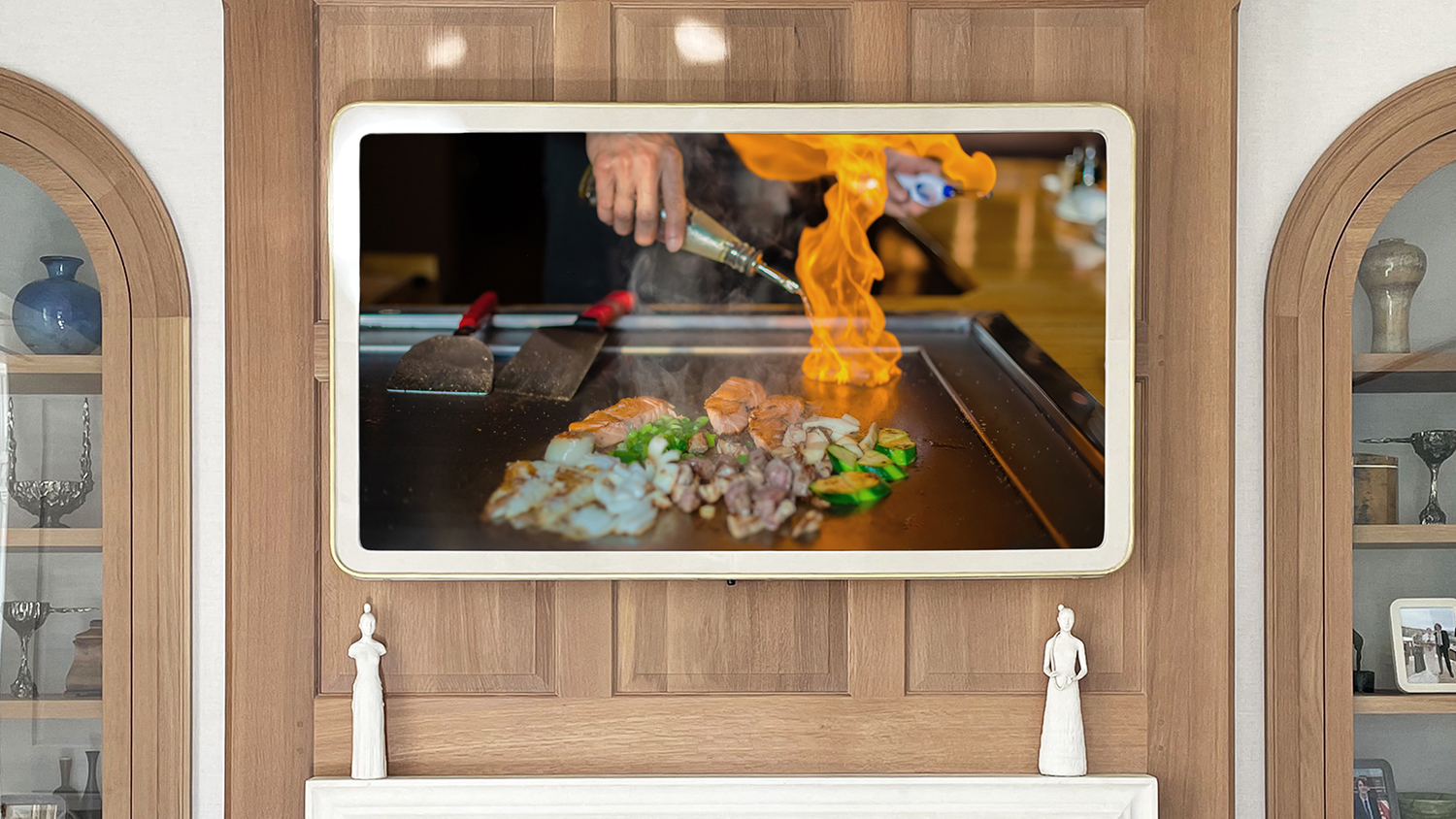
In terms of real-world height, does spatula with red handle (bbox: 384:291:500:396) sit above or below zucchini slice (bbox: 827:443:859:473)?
above

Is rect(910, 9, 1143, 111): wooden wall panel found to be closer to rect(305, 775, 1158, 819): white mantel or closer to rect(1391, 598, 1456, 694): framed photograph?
rect(1391, 598, 1456, 694): framed photograph

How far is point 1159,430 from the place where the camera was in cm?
187

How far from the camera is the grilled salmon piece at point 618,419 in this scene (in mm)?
1779

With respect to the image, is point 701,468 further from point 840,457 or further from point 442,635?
point 442,635

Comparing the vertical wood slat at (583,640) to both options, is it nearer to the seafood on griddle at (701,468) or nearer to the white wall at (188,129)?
the seafood on griddle at (701,468)

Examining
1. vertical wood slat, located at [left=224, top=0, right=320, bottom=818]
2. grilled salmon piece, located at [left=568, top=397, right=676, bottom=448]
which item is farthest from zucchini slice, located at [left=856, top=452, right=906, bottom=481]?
vertical wood slat, located at [left=224, top=0, right=320, bottom=818]

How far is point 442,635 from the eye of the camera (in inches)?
72.5

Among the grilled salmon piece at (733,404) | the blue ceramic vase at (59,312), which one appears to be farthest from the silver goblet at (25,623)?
the grilled salmon piece at (733,404)

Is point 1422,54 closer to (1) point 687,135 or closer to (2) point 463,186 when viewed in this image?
(1) point 687,135

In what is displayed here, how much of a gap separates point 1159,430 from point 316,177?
1.62 m

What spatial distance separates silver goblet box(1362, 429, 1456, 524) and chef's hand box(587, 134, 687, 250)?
4.57 feet

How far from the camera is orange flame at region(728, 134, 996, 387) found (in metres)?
1.78

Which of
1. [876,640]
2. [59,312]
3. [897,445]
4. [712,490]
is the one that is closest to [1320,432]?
[897,445]

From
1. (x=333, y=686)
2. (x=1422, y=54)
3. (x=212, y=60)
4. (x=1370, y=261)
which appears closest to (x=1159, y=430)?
(x=1370, y=261)
